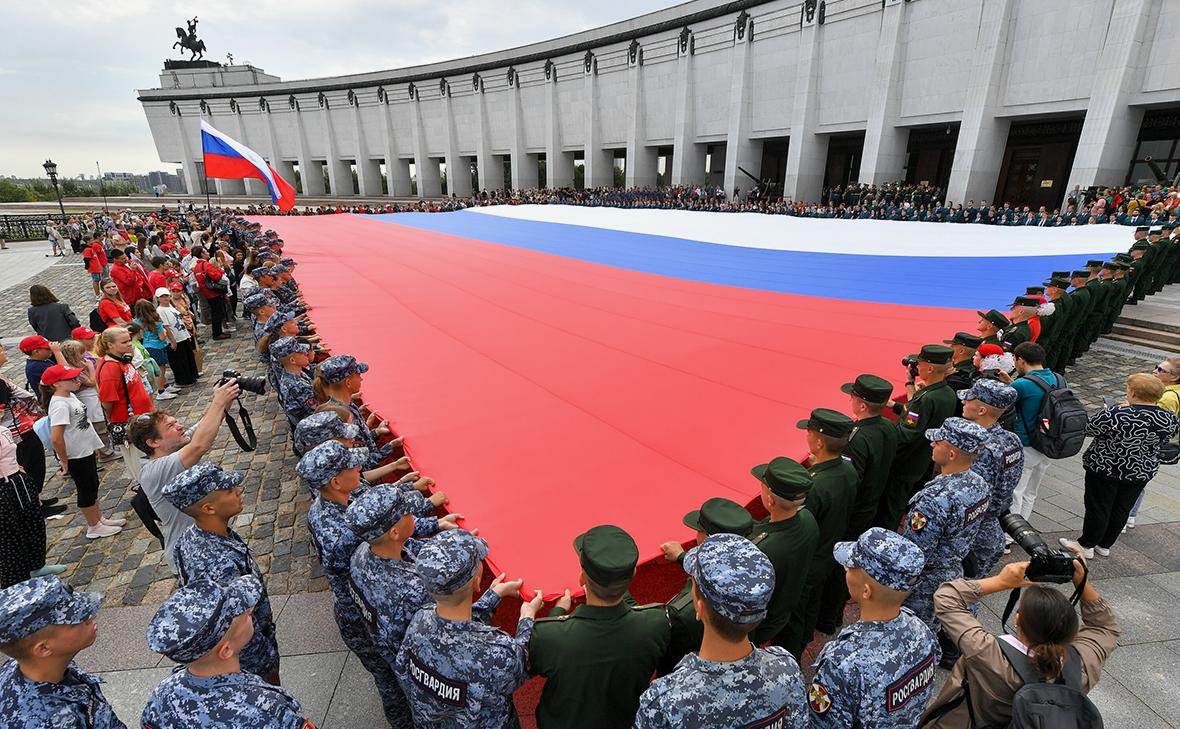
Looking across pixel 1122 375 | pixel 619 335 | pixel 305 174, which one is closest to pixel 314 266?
pixel 619 335

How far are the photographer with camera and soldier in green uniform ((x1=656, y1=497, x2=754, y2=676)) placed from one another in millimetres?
907

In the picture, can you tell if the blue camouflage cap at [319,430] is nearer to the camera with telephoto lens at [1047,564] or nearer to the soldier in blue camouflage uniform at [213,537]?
the soldier in blue camouflage uniform at [213,537]

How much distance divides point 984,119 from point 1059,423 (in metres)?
25.8

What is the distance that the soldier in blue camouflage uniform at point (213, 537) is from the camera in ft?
8.75

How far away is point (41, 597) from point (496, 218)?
22.1 m

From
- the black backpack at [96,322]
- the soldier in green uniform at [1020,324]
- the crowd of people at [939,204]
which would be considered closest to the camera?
the soldier in green uniform at [1020,324]

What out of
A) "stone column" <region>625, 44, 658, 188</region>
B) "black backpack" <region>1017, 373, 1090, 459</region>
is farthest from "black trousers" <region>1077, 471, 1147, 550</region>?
"stone column" <region>625, 44, 658, 188</region>

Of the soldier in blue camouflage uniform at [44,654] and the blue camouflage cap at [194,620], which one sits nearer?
the blue camouflage cap at [194,620]

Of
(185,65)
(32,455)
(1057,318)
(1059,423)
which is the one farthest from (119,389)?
(185,65)

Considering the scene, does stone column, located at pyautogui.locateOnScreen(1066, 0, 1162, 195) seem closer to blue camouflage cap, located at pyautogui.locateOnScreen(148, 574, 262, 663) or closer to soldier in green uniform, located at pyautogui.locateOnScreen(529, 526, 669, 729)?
soldier in green uniform, located at pyautogui.locateOnScreen(529, 526, 669, 729)

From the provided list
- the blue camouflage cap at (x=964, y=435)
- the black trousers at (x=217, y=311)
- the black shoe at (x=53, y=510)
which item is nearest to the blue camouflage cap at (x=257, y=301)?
the black shoe at (x=53, y=510)

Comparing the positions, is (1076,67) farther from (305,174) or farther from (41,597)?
(305,174)

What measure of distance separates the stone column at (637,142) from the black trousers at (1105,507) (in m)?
39.3

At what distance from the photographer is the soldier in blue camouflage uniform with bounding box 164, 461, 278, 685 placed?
2.67m
